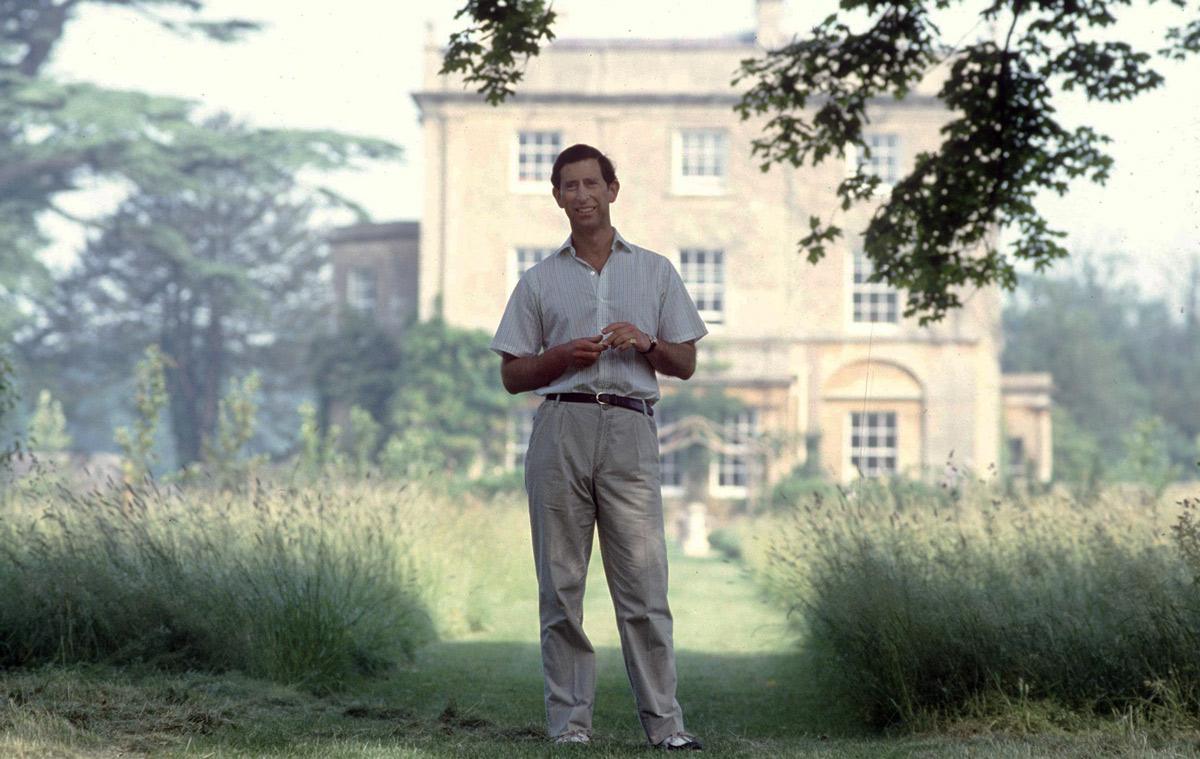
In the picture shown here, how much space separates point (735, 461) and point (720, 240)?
474cm

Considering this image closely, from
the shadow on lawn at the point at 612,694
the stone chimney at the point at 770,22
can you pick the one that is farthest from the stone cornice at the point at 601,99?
the shadow on lawn at the point at 612,694

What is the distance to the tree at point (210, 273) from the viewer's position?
36562 mm

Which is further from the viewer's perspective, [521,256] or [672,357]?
[521,256]

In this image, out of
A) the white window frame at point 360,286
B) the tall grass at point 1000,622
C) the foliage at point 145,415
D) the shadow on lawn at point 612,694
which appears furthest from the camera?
the white window frame at point 360,286

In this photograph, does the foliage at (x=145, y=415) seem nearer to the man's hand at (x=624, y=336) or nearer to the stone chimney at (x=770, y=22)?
the man's hand at (x=624, y=336)

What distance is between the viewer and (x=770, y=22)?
3475 centimetres

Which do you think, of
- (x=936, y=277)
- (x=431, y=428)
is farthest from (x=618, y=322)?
(x=431, y=428)

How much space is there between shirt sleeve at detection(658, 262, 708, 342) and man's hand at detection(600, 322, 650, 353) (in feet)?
0.79

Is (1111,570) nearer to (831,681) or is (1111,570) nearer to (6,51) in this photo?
(831,681)

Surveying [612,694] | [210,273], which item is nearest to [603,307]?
[612,694]

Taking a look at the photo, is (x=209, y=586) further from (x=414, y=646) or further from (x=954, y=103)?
(x=954, y=103)

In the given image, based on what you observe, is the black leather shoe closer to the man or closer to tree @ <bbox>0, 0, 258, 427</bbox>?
the man

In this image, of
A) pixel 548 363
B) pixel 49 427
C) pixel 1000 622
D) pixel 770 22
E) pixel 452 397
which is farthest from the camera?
pixel 770 22

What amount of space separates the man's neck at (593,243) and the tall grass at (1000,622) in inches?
90.1
